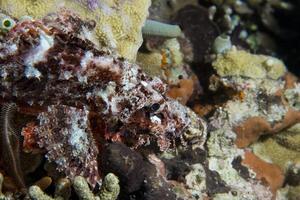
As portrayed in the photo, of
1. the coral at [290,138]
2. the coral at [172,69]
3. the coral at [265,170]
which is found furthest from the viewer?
the coral at [290,138]

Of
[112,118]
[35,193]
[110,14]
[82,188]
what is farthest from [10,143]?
[110,14]

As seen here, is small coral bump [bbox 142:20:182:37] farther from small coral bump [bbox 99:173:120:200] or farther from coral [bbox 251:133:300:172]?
small coral bump [bbox 99:173:120:200]

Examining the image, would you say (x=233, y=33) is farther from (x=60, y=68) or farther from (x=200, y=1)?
(x=60, y=68)

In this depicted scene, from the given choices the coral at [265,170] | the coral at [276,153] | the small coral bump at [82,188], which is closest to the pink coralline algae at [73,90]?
the small coral bump at [82,188]

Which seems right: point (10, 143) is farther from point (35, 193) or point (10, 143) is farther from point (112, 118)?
point (112, 118)

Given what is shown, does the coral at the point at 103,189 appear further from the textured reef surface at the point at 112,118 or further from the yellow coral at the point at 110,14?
the yellow coral at the point at 110,14

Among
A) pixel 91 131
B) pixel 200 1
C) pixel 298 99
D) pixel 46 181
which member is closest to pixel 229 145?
pixel 298 99
